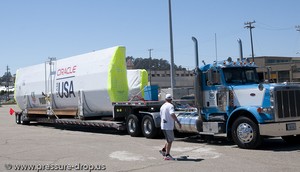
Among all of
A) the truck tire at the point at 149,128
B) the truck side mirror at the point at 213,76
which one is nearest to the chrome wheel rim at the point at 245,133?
the truck side mirror at the point at 213,76

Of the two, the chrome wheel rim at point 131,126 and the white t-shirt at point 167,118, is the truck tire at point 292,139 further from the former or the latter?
the chrome wheel rim at point 131,126

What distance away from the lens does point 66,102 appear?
2116 centimetres

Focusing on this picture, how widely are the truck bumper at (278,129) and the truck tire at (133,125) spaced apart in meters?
6.07

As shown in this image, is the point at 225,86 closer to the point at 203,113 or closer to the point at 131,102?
the point at 203,113

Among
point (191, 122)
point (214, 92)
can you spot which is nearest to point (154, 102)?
point (191, 122)

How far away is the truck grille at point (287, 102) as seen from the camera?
37.5 feet

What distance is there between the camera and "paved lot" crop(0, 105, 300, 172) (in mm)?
9328

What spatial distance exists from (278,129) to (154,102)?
586 centimetres

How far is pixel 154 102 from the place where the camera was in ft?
52.5

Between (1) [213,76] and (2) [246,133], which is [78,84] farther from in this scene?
(2) [246,133]

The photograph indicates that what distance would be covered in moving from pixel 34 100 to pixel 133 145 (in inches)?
518

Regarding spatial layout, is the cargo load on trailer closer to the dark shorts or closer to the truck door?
the truck door

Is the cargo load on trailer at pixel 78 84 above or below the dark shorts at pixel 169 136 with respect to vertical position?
above

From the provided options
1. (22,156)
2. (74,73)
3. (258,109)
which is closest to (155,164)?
(258,109)
